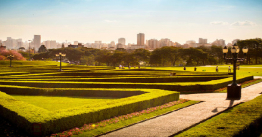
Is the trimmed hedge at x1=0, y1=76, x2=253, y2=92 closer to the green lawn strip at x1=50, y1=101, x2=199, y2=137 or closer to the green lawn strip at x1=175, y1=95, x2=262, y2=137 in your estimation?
the green lawn strip at x1=50, y1=101, x2=199, y2=137

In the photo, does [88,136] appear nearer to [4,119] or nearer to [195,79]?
[4,119]

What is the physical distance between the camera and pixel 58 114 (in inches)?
403

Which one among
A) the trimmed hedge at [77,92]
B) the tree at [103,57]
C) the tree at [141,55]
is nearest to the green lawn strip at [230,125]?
the trimmed hedge at [77,92]

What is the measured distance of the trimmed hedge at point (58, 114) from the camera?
9461 millimetres

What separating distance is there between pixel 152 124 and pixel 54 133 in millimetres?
3770

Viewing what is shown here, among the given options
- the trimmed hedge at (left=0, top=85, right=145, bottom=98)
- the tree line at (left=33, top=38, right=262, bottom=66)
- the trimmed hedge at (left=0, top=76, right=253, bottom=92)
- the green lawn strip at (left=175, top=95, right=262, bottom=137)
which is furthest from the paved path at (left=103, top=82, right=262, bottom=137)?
the tree line at (left=33, top=38, right=262, bottom=66)

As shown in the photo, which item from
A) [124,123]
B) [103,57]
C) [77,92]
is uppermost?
[103,57]

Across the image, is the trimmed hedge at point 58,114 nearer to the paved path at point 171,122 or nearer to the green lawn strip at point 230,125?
the paved path at point 171,122

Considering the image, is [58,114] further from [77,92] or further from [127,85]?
[127,85]

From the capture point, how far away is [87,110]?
11203 millimetres

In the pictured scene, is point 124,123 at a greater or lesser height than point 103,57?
lesser

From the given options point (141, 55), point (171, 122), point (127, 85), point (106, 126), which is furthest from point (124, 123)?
point (141, 55)

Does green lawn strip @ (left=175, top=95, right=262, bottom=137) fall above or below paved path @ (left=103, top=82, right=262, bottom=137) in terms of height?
above

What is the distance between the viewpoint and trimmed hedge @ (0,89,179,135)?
9.46 meters
